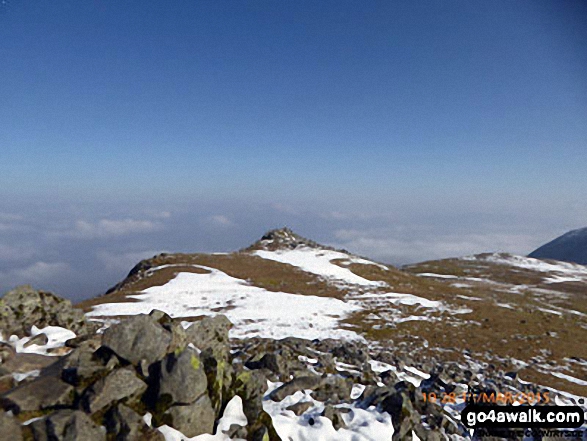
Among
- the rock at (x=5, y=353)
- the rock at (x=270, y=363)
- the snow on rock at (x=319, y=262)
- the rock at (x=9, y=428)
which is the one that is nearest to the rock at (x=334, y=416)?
the rock at (x=270, y=363)

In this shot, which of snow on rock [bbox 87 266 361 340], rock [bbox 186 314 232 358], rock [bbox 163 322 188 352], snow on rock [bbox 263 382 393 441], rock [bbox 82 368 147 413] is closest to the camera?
rock [bbox 82 368 147 413]

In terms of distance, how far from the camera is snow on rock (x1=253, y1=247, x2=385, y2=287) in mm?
73000

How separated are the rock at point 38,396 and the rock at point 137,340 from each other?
1682mm

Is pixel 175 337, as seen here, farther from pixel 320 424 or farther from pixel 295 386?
pixel 320 424

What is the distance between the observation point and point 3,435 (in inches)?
328

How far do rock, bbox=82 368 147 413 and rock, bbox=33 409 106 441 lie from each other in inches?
21.5

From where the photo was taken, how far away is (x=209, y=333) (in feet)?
53.9

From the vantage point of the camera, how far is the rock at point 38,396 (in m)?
9.23

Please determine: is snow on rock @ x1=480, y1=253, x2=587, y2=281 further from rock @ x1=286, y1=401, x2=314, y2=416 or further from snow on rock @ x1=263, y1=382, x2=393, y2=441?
rock @ x1=286, y1=401, x2=314, y2=416

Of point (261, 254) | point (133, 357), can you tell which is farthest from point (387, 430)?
point (261, 254)

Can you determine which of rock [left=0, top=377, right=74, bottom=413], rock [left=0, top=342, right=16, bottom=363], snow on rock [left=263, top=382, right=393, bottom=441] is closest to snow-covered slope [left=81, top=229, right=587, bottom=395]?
snow on rock [left=263, top=382, right=393, bottom=441]

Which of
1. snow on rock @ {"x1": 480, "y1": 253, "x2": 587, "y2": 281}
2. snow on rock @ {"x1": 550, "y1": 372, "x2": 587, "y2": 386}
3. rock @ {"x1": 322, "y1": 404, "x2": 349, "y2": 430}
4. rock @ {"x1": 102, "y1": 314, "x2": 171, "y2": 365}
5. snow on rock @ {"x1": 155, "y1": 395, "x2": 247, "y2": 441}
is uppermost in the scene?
rock @ {"x1": 102, "y1": 314, "x2": 171, "y2": 365}

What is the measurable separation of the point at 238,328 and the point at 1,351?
27.5 m

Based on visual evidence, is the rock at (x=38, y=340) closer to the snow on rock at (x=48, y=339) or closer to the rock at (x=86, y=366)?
the snow on rock at (x=48, y=339)
